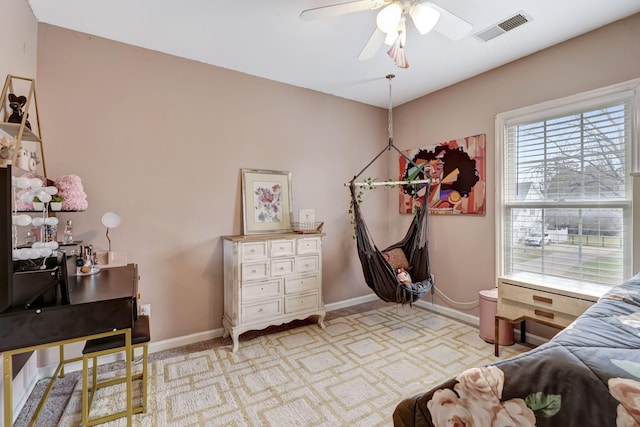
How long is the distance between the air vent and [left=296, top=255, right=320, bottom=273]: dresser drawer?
2310mm

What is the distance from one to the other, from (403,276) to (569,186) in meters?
1.60

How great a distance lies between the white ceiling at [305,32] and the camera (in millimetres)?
1982

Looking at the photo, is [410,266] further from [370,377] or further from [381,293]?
[370,377]

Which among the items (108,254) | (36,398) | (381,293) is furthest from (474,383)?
(36,398)

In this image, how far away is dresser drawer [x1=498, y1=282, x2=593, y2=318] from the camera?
201 centimetres

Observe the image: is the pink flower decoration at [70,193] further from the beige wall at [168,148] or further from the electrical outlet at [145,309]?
the electrical outlet at [145,309]

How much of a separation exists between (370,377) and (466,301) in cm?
160

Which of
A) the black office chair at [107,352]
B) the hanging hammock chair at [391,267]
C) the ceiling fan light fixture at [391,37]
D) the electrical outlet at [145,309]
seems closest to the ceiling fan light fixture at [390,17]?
the ceiling fan light fixture at [391,37]

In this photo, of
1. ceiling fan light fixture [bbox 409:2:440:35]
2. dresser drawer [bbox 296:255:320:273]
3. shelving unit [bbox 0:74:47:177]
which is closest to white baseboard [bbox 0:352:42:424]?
shelving unit [bbox 0:74:47:177]

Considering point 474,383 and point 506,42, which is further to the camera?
point 506,42

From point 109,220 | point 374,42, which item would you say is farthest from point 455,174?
point 109,220

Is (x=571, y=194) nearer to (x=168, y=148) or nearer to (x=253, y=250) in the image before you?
(x=253, y=250)

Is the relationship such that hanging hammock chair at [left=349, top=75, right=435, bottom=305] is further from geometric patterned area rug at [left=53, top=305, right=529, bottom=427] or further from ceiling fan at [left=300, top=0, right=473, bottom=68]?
ceiling fan at [left=300, top=0, right=473, bottom=68]

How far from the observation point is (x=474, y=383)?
0.79 meters
